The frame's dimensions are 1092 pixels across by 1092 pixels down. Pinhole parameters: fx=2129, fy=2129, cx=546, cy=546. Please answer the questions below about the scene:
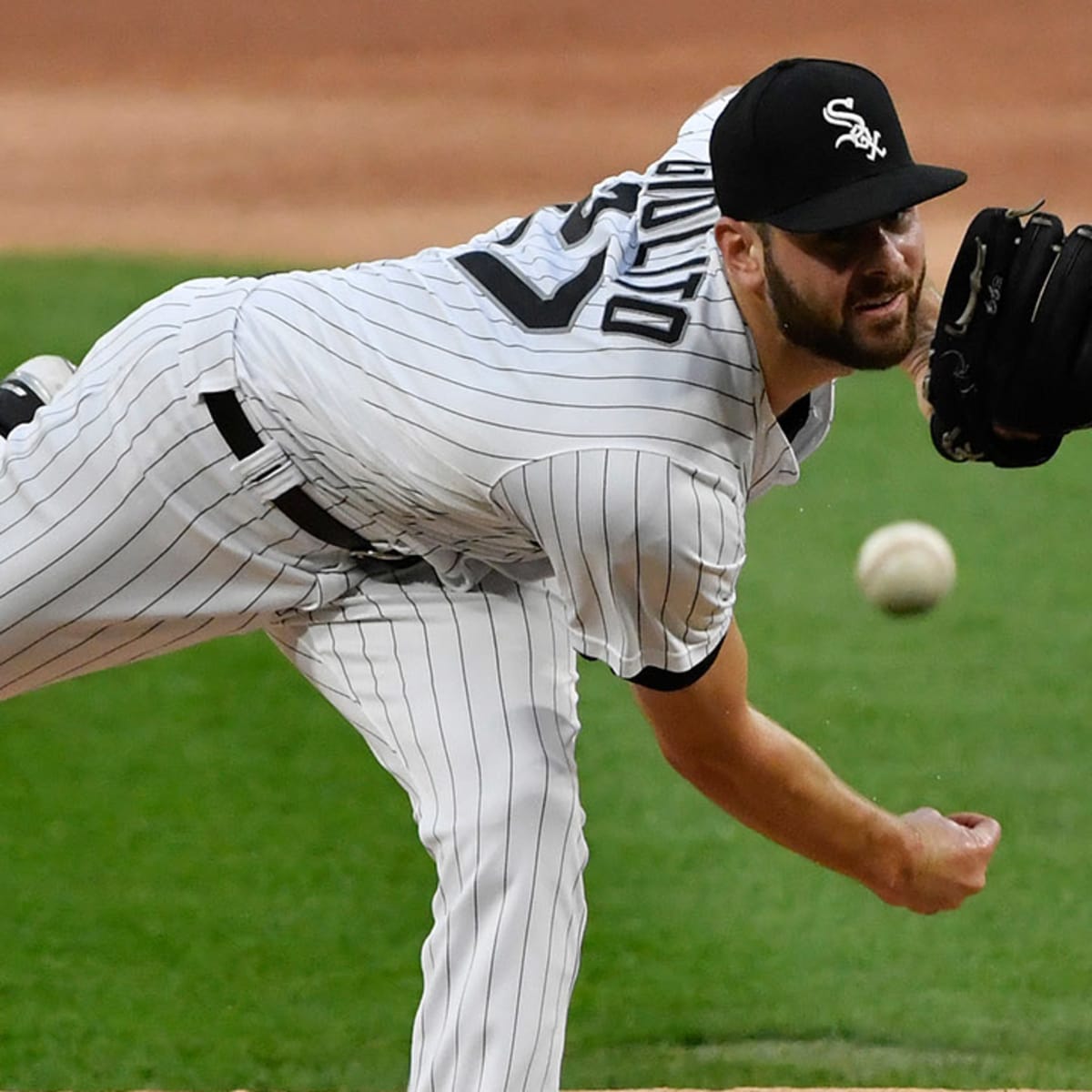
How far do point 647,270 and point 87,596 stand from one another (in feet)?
3.47

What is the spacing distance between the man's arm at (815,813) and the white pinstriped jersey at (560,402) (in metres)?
0.32

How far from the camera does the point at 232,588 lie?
3387 millimetres

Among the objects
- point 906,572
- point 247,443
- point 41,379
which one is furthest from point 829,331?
point 906,572

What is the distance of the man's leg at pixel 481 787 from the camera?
3100 mm

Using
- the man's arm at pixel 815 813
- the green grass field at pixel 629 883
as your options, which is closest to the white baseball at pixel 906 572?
the green grass field at pixel 629 883

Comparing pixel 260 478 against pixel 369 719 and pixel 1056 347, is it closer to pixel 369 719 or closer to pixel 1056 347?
pixel 369 719

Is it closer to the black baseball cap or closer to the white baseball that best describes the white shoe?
the black baseball cap

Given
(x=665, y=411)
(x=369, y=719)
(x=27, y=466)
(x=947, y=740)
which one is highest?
(x=665, y=411)

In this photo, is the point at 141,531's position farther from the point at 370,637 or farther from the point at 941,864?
the point at 941,864

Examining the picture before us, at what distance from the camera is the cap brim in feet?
8.93

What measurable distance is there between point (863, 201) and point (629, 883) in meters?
2.69

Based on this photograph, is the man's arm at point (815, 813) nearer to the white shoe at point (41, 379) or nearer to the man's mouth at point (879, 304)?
the man's mouth at point (879, 304)

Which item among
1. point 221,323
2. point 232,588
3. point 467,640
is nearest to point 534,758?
point 467,640

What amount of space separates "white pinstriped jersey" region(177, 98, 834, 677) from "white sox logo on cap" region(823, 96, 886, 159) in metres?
0.27
